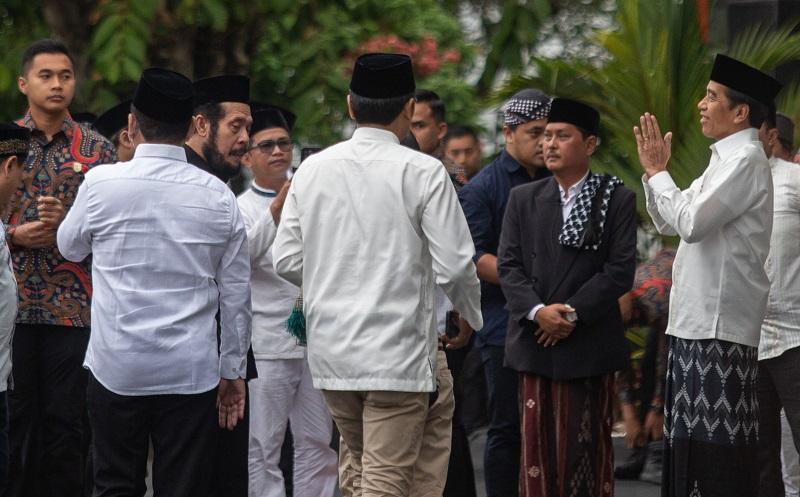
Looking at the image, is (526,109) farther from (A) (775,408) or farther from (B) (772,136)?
(A) (775,408)

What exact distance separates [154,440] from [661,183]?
7.95ft

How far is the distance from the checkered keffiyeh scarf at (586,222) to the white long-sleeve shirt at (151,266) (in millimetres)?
1921

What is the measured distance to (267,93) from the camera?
11062mm

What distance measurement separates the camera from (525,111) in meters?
8.49

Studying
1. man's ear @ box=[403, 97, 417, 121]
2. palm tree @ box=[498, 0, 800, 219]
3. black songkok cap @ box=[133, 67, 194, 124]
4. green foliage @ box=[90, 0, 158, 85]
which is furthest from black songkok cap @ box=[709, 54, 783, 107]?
green foliage @ box=[90, 0, 158, 85]

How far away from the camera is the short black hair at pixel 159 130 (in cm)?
625

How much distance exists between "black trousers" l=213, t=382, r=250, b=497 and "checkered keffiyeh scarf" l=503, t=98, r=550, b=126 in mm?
2486

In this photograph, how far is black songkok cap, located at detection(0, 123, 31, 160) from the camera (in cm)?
639

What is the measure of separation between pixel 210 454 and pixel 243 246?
844 mm

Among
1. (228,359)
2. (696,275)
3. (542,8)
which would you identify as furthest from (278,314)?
(542,8)

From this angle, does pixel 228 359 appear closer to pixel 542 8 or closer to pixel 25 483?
pixel 25 483

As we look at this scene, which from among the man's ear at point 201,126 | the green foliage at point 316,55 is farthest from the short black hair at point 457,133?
the man's ear at point 201,126

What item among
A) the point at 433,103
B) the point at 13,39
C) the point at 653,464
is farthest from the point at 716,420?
the point at 13,39

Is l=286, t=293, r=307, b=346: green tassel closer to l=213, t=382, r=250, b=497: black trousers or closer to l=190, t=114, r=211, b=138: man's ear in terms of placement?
l=213, t=382, r=250, b=497: black trousers
